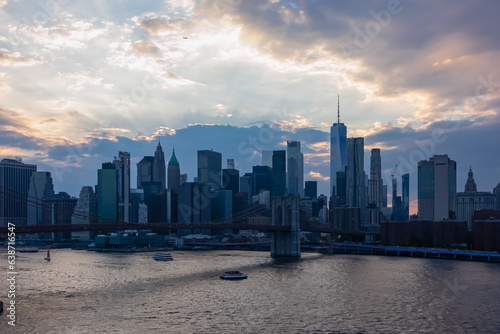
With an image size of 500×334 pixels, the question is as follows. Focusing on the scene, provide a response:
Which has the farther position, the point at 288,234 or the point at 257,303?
the point at 288,234

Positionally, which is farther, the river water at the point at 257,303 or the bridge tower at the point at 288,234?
the bridge tower at the point at 288,234

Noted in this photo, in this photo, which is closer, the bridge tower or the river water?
the river water

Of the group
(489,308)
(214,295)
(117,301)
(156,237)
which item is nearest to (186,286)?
(214,295)

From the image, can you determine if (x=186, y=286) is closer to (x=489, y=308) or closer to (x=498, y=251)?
(x=489, y=308)
